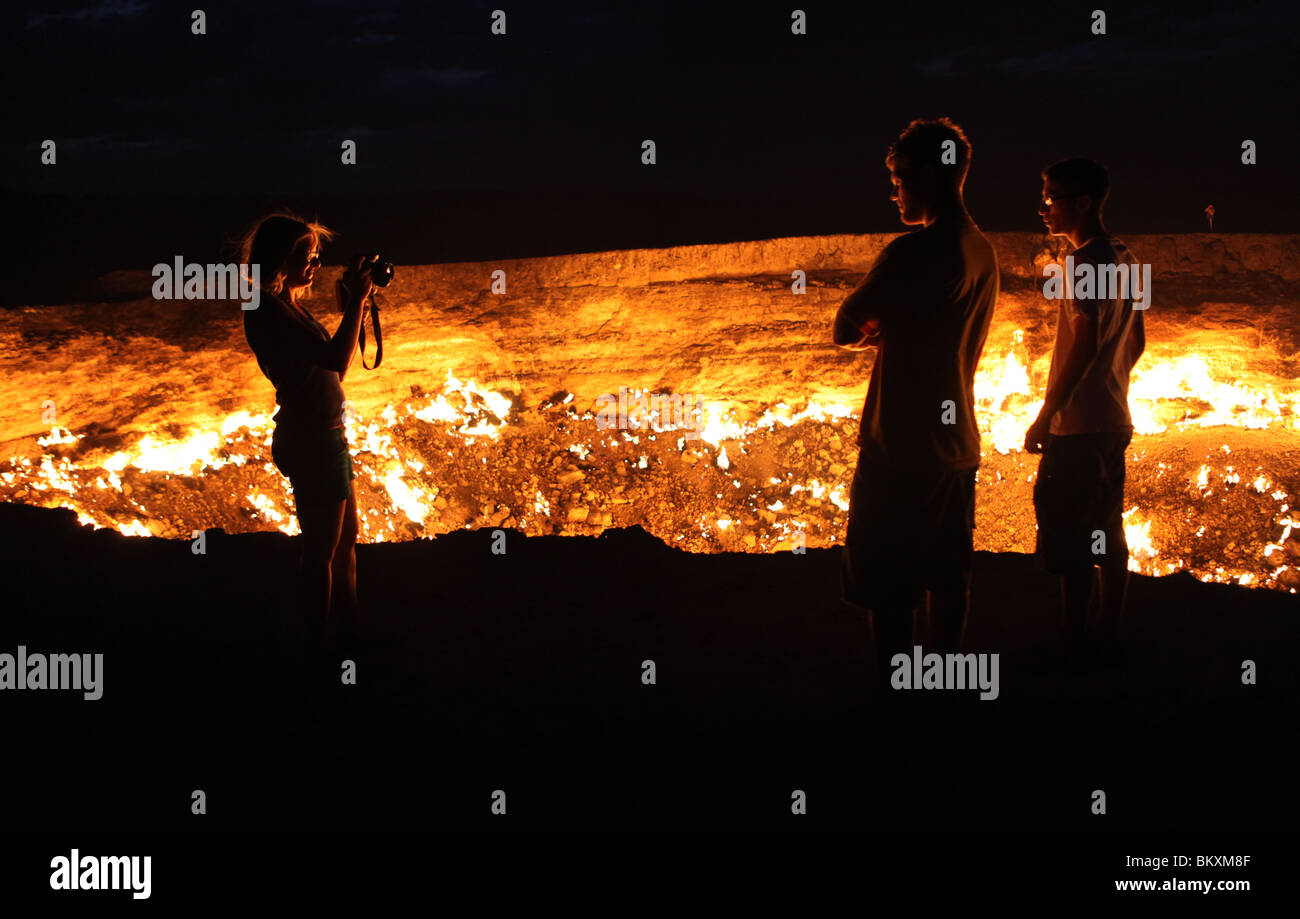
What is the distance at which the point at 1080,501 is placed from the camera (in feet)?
10.9

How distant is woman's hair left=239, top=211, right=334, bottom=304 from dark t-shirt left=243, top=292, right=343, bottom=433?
91 millimetres

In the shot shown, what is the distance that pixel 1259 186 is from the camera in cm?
1989

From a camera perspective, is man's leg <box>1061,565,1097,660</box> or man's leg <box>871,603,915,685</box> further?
man's leg <box>1061,565,1097,660</box>

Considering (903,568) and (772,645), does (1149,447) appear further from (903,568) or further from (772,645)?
(903,568)

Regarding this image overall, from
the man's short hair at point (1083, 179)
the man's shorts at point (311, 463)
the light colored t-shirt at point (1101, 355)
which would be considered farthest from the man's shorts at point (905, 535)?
the man's shorts at point (311, 463)

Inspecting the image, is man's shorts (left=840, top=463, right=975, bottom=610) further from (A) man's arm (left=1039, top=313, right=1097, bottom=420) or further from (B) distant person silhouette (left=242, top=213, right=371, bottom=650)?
(B) distant person silhouette (left=242, top=213, right=371, bottom=650)

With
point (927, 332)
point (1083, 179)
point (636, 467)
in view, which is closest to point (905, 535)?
point (927, 332)

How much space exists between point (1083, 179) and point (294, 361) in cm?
278

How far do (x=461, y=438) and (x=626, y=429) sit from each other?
184 cm

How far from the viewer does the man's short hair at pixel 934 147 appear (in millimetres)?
2801

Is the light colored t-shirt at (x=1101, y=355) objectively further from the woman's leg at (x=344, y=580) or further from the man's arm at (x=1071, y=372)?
the woman's leg at (x=344, y=580)

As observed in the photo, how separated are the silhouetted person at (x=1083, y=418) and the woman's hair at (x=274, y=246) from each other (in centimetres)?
258

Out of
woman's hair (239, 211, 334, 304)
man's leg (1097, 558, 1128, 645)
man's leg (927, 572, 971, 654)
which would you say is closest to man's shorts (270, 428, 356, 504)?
woman's hair (239, 211, 334, 304)

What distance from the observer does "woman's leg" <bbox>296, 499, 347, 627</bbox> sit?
3.28 m
